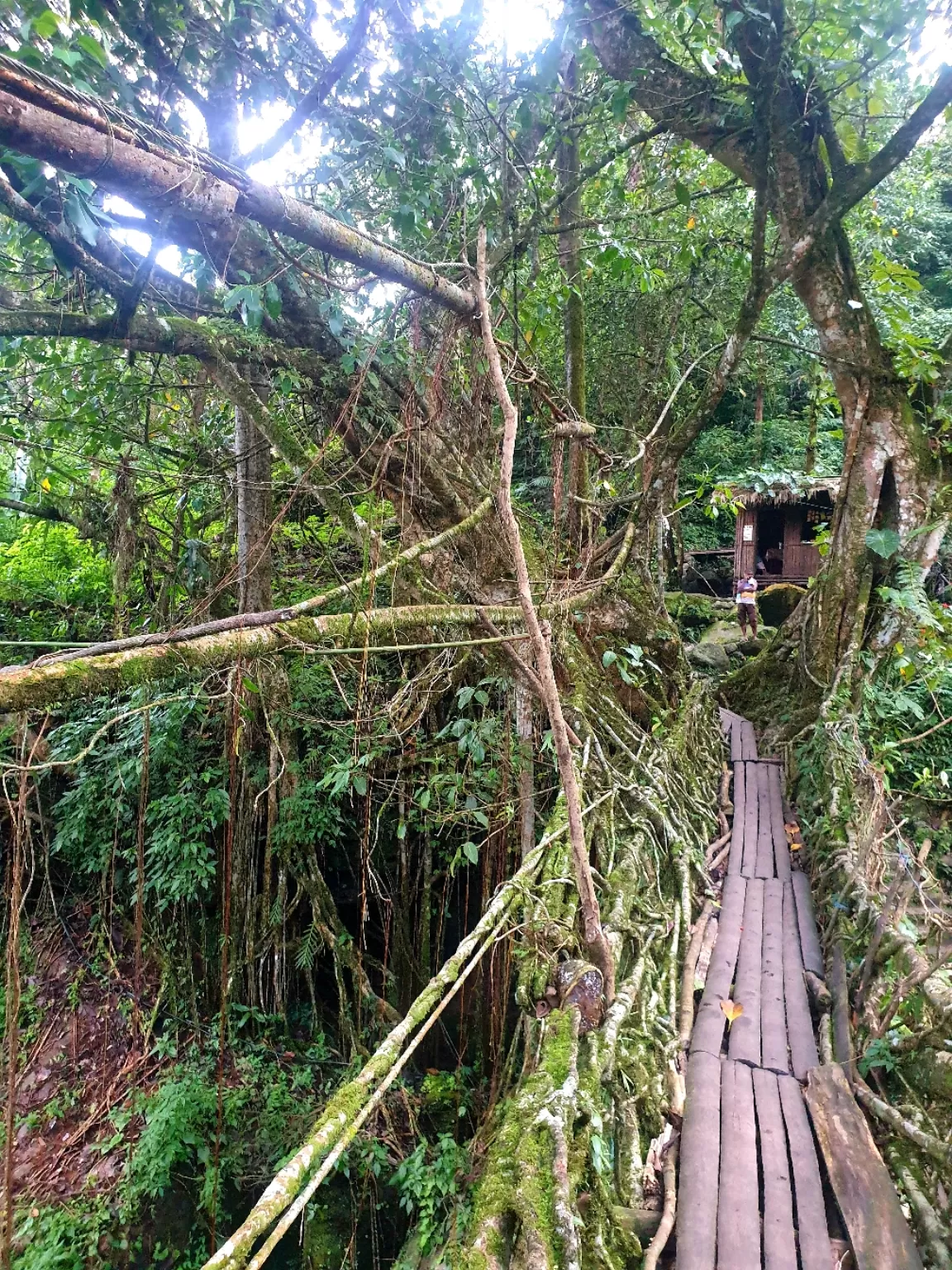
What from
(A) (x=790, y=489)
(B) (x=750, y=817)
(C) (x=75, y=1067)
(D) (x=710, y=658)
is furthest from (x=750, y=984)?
(A) (x=790, y=489)

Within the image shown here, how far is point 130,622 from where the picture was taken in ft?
15.1

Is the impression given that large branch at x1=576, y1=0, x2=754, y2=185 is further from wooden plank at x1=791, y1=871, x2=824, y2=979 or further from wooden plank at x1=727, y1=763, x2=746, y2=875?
wooden plank at x1=791, y1=871, x2=824, y2=979

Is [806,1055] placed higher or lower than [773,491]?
lower

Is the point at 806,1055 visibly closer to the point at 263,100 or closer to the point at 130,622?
the point at 130,622

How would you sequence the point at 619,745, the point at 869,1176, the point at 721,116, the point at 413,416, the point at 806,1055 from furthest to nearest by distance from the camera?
the point at 721,116, the point at 619,745, the point at 413,416, the point at 806,1055, the point at 869,1176

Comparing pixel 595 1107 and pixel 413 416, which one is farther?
pixel 413 416

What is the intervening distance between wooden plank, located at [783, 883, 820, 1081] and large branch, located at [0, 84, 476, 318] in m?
3.14

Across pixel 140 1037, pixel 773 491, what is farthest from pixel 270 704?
pixel 773 491

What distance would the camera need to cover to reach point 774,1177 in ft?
6.75

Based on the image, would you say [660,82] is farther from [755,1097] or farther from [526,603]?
[755,1097]

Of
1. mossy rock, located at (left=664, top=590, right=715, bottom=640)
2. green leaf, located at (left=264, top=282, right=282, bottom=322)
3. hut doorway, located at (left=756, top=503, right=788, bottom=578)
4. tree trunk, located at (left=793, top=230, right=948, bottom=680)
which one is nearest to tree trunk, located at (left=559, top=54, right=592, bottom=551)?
tree trunk, located at (left=793, top=230, right=948, bottom=680)

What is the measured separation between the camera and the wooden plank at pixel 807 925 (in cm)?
320

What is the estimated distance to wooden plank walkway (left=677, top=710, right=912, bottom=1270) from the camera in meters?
1.86

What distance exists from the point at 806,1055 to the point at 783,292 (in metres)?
10.9
